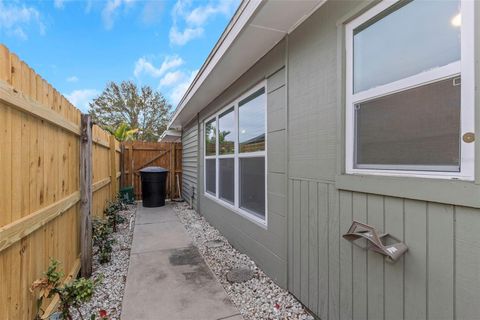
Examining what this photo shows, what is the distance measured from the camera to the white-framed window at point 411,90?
1.24 m

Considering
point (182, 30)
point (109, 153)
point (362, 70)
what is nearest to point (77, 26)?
point (182, 30)

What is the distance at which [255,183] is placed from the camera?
3541mm

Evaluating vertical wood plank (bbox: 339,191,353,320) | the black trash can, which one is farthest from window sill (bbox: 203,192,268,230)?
the black trash can

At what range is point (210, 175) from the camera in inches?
226

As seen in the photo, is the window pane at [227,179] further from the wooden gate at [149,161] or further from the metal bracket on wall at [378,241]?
the wooden gate at [149,161]

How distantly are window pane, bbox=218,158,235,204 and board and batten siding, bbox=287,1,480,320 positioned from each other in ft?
6.06

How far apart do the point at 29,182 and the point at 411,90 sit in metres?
2.43

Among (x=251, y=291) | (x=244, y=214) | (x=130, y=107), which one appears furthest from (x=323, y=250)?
(x=130, y=107)

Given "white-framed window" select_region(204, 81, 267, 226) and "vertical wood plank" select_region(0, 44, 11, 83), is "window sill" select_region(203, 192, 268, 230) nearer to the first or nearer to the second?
"white-framed window" select_region(204, 81, 267, 226)

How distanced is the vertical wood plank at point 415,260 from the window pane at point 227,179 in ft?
9.98

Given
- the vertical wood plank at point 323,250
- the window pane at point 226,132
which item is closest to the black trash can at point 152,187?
the window pane at point 226,132

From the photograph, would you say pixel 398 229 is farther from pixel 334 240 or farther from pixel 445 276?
pixel 334 240

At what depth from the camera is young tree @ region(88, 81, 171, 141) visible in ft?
63.6

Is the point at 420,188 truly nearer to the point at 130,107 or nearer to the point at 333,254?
the point at 333,254
